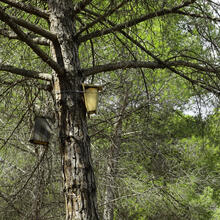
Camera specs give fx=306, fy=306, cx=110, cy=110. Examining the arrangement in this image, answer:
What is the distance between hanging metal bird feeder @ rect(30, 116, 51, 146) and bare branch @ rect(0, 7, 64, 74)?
0.53 meters

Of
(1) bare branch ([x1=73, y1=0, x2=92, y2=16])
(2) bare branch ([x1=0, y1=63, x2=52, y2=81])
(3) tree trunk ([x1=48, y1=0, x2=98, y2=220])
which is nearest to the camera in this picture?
(3) tree trunk ([x1=48, y1=0, x2=98, y2=220])

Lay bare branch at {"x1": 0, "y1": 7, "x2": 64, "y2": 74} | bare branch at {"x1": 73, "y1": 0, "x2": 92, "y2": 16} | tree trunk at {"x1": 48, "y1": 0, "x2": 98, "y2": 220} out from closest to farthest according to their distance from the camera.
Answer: bare branch at {"x1": 0, "y1": 7, "x2": 64, "y2": 74} → tree trunk at {"x1": 48, "y1": 0, "x2": 98, "y2": 220} → bare branch at {"x1": 73, "y1": 0, "x2": 92, "y2": 16}

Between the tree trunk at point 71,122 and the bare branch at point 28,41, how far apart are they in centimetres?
16

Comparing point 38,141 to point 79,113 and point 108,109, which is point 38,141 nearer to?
point 79,113

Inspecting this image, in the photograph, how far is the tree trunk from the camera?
92.6 inches

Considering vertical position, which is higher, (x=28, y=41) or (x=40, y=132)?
(x=28, y=41)

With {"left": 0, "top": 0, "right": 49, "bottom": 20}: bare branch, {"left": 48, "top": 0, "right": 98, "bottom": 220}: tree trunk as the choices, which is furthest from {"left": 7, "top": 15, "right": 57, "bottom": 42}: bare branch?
{"left": 0, "top": 0, "right": 49, "bottom": 20}: bare branch

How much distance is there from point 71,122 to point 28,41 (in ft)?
2.37

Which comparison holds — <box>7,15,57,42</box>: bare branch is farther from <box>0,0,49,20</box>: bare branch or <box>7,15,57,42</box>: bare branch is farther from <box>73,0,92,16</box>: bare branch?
<box>73,0,92,16</box>: bare branch

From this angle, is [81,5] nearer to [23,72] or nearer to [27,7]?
[27,7]

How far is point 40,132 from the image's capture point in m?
2.77

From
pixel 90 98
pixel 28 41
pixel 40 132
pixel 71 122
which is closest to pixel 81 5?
pixel 28 41

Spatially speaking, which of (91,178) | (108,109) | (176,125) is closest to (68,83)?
(91,178)

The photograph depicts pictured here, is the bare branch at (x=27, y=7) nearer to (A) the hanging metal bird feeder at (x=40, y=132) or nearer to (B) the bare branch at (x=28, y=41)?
(B) the bare branch at (x=28, y=41)
